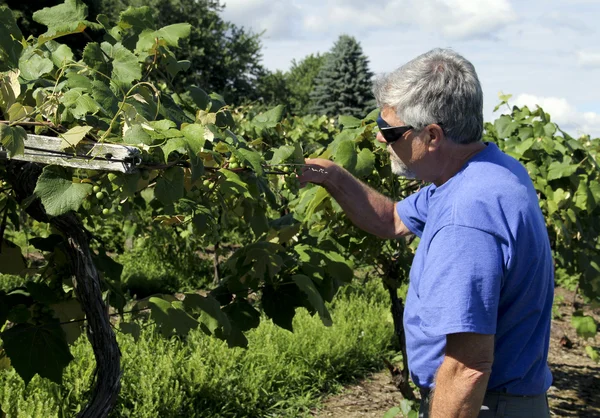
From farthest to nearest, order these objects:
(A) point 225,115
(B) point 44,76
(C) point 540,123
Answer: (C) point 540,123
(A) point 225,115
(B) point 44,76

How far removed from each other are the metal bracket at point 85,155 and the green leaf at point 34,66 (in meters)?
0.28

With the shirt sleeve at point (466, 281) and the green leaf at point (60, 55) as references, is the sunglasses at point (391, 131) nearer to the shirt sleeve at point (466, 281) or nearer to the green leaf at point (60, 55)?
the shirt sleeve at point (466, 281)

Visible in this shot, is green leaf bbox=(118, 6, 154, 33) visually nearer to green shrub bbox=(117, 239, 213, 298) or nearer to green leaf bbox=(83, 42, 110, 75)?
green leaf bbox=(83, 42, 110, 75)

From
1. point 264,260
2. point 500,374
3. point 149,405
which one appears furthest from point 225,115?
point 149,405

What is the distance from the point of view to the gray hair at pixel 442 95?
174 centimetres

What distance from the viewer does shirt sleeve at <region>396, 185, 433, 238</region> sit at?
2379 mm

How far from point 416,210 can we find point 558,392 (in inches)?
133

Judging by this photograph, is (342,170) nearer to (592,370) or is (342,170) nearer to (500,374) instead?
(500,374)

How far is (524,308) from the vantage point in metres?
1.75

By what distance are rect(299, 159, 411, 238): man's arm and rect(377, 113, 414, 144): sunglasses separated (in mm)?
607

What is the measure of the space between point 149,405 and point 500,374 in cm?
228

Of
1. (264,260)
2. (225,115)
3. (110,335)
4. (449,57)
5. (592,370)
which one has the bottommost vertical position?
(592,370)

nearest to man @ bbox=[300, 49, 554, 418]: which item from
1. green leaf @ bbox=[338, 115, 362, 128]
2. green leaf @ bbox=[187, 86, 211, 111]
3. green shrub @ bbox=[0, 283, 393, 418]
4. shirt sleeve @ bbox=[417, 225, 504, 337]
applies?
shirt sleeve @ bbox=[417, 225, 504, 337]

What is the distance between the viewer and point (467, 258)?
159 centimetres
